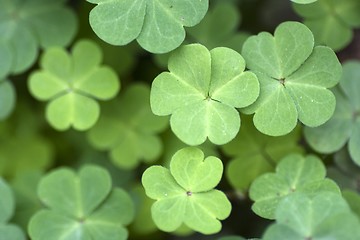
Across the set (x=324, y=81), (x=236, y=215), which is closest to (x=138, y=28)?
(x=324, y=81)

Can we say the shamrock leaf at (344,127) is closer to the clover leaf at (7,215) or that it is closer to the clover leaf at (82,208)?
the clover leaf at (82,208)

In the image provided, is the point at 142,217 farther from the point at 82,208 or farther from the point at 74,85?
the point at 74,85

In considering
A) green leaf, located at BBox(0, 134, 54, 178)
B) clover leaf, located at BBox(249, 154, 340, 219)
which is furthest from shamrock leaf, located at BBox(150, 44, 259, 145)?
green leaf, located at BBox(0, 134, 54, 178)

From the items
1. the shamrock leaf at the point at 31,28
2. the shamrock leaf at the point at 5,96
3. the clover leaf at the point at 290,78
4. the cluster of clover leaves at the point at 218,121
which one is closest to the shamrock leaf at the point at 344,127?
the cluster of clover leaves at the point at 218,121

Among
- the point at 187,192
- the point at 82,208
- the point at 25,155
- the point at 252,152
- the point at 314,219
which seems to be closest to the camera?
the point at 314,219

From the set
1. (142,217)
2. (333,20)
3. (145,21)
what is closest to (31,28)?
(145,21)

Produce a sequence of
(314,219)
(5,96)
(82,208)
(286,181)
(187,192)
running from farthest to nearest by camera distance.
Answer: (5,96) → (82,208) → (286,181) → (187,192) → (314,219)

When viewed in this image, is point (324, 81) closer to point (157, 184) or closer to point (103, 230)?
point (157, 184)
